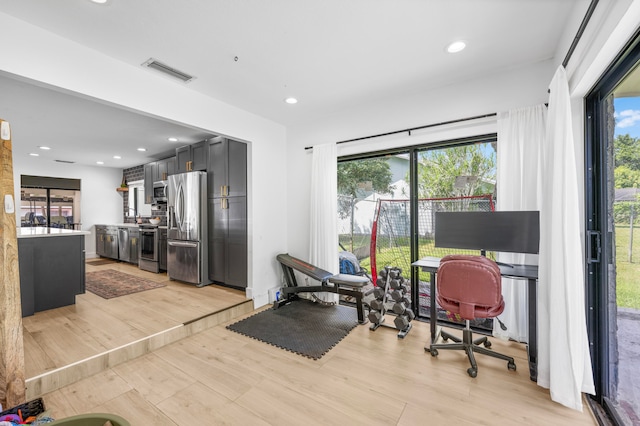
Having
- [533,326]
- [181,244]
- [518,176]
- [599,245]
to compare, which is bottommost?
[533,326]

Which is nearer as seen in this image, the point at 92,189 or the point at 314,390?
the point at 314,390

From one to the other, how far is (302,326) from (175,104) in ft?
9.38

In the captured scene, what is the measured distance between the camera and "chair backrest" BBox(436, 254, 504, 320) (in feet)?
7.33

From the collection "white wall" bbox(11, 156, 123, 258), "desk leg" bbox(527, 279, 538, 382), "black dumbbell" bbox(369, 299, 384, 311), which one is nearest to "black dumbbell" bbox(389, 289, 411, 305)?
"black dumbbell" bbox(369, 299, 384, 311)

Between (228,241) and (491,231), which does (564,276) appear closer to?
(491,231)

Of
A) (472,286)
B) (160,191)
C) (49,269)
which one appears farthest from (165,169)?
(472,286)

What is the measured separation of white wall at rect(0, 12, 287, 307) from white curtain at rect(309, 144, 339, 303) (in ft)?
2.29

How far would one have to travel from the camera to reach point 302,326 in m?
3.24

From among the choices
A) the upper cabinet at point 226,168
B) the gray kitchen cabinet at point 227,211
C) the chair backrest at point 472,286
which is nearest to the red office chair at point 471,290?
the chair backrest at point 472,286

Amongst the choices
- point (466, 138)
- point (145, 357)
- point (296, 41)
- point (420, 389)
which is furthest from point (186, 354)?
point (466, 138)

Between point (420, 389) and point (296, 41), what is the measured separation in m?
2.93

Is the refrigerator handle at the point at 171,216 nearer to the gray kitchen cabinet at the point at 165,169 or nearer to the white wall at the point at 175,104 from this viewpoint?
the gray kitchen cabinet at the point at 165,169

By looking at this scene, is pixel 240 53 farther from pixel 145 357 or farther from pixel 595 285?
pixel 595 285

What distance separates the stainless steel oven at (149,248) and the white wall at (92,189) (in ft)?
9.41
